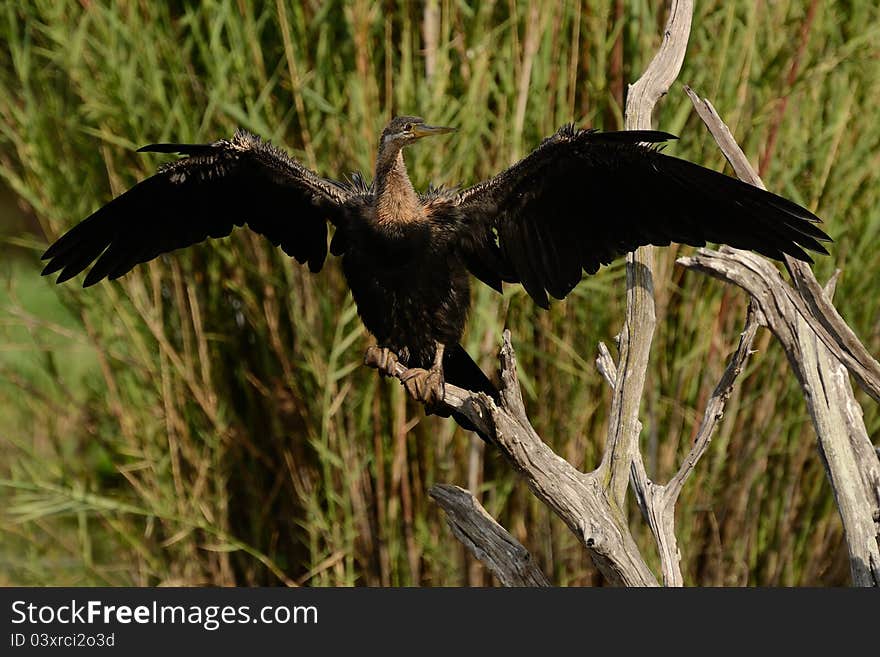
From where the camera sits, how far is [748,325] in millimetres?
2688

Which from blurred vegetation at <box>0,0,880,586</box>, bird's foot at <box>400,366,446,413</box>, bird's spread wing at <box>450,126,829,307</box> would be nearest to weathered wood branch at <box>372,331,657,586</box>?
bird's foot at <box>400,366,446,413</box>

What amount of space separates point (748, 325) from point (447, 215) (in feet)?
2.51

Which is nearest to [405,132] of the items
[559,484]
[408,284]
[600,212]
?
[408,284]

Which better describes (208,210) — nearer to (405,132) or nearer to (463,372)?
(405,132)

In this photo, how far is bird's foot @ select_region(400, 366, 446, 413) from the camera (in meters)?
2.81

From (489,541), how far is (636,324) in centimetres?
58

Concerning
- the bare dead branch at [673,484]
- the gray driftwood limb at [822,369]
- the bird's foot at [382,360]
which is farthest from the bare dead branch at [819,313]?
the bird's foot at [382,360]

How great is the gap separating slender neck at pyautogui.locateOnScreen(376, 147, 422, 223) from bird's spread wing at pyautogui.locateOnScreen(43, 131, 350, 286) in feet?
0.47

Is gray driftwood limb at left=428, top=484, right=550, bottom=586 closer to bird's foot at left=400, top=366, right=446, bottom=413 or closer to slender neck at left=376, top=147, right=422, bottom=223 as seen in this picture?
bird's foot at left=400, top=366, right=446, bottom=413

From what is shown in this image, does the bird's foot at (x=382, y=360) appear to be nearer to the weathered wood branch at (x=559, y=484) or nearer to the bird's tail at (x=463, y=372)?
the bird's tail at (x=463, y=372)

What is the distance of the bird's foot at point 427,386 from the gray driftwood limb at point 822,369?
61 cm

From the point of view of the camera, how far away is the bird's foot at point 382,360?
2.99 m

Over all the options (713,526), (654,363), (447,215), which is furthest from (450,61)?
(713,526)

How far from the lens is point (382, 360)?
301cm
